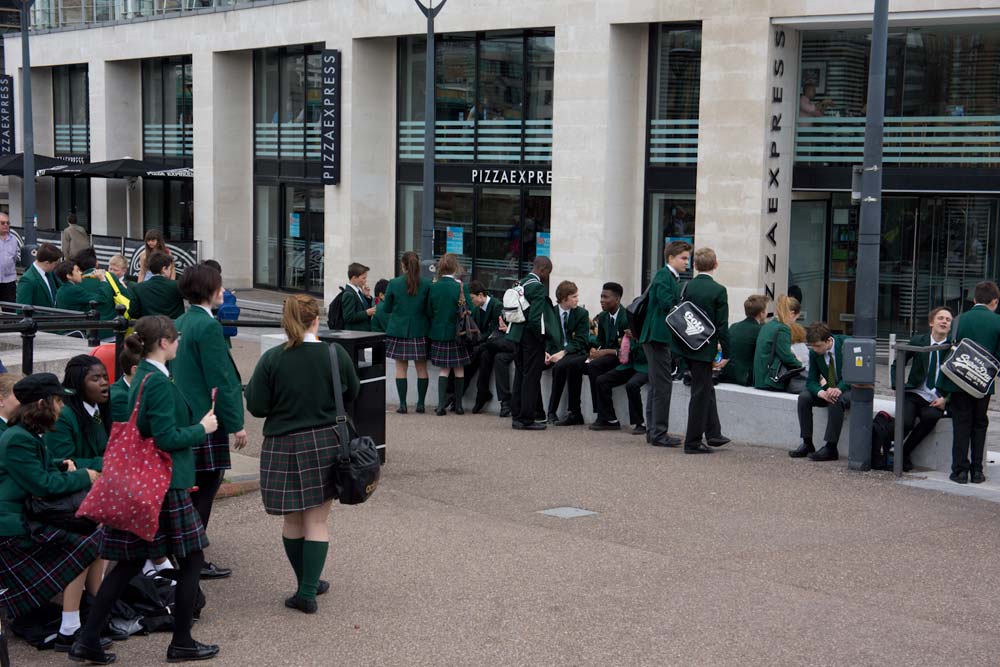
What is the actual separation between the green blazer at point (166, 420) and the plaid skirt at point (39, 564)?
0.51 metres

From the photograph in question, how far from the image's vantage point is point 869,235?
36.8 ft

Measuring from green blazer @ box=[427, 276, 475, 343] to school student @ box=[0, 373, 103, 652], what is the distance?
756cm

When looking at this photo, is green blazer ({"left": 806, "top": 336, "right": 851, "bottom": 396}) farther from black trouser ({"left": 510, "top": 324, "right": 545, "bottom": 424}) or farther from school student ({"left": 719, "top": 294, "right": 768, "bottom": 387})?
black trouser ({"left": 510, "top": 324, "right": 545, "bottom": 424})

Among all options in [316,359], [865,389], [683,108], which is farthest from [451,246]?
[316,359]

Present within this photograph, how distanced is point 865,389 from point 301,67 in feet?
66.9

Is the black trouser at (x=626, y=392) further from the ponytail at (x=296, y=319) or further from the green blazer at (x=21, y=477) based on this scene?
the green blazer at (x=21, y=477)

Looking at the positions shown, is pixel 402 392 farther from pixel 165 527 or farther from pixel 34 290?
pixel 165 527

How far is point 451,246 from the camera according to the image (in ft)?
82.6

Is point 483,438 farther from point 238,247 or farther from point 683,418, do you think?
point 238,247

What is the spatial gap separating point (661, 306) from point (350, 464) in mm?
5623

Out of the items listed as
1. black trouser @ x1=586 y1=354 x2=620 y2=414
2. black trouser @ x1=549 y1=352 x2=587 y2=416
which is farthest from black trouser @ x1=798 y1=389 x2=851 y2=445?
black trouser @ x1=549 y1=352 x2=587 y2=416

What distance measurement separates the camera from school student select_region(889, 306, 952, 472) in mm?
10805

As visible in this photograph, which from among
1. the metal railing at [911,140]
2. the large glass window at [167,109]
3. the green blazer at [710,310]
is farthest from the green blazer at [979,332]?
the large glass window at [167,109]

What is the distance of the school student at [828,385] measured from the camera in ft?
37.3
